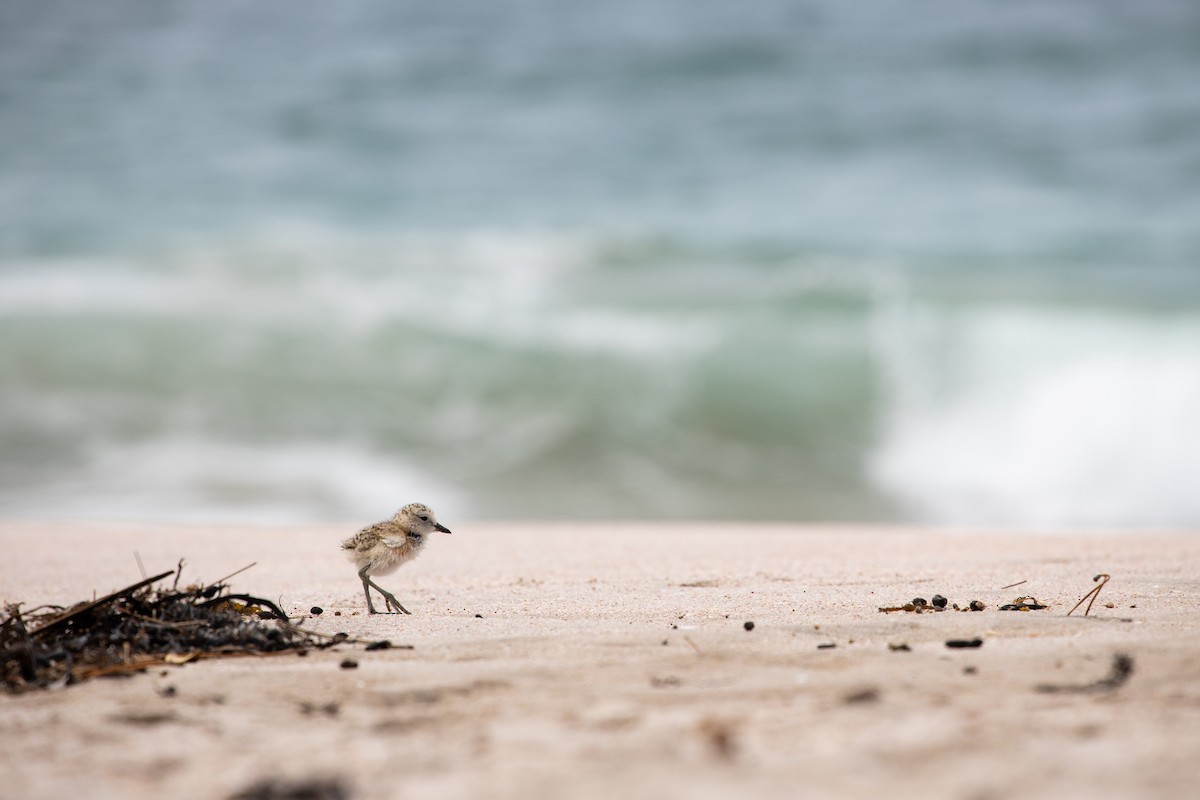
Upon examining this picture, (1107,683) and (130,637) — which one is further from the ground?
(130,637)

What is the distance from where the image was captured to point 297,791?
2.31 metres

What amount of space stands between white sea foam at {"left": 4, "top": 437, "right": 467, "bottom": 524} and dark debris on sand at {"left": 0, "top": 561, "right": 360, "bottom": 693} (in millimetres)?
5594

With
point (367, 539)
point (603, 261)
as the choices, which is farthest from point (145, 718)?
point (603, 261)

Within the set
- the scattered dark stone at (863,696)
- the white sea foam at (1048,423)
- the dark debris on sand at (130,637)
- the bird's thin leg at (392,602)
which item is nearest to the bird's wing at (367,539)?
the bird's thin leg at (392,602)

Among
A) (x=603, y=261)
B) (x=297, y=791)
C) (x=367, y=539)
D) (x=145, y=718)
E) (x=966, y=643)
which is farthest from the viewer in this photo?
(x=603, y=261)

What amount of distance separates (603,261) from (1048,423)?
22.1 ft

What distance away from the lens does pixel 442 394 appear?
40.6ft

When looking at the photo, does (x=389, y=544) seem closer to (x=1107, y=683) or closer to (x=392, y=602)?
(x=392, y=602)

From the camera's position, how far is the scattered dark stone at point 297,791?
7.54ft

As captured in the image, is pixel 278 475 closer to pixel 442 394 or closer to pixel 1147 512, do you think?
pixel 442 394

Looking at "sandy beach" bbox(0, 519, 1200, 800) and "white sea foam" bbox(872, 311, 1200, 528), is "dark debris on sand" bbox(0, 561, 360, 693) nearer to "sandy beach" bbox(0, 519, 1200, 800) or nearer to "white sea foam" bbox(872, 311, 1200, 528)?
"sandy beach" bbox(0, 519, 1200, 800)

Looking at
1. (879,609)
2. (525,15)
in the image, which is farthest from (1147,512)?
(525,15)

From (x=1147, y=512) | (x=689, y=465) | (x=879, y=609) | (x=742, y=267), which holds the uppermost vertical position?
(x=742, y=267)

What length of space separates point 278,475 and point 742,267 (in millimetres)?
7591
